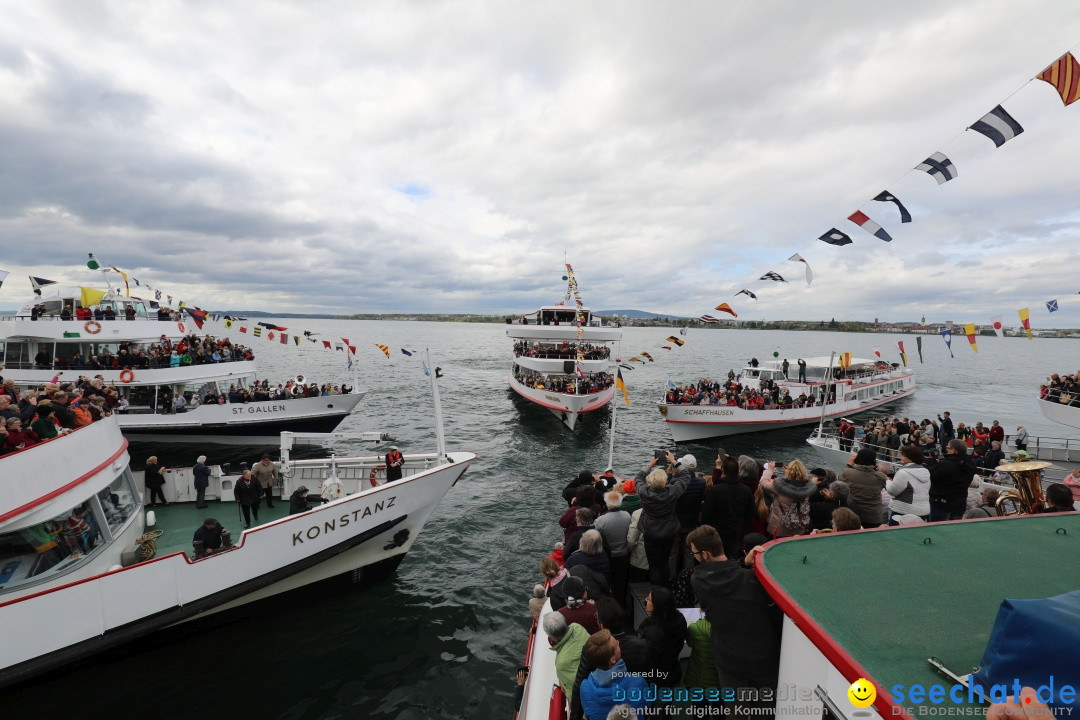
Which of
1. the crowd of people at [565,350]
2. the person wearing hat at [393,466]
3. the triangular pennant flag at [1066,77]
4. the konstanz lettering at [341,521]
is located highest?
the triangular pennant flag at [1066,77]

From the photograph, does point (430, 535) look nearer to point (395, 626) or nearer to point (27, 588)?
point (395, 626)

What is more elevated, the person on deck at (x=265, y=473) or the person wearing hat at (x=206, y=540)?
the person on deck at (x=265, y=473)

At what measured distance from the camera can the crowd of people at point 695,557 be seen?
3727 mm

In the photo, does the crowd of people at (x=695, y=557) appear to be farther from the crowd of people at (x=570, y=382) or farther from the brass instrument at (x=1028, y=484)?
the crowd of people at (x=570, y=382)

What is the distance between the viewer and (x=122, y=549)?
8.30 m

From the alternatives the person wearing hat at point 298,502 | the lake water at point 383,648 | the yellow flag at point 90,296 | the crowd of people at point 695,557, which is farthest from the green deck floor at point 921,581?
the yellow flag at point 90,296

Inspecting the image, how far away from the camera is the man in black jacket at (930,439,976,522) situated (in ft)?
22.5

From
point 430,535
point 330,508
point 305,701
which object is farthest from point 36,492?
point 430,535

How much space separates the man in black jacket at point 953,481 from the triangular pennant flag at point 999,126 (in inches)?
206

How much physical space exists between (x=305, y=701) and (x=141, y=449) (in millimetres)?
19611

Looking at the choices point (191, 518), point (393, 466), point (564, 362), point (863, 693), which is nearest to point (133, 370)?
point (191, 518)

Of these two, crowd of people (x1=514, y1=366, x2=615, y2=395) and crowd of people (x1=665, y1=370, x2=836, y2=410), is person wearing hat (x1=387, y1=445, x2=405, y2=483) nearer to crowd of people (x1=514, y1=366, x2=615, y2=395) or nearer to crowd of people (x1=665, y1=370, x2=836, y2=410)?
crowd of people (x1=665, y1=370, x2=836, y2=410)

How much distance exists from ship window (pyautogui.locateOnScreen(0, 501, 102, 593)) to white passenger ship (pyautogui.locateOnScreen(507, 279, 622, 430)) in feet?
63.6

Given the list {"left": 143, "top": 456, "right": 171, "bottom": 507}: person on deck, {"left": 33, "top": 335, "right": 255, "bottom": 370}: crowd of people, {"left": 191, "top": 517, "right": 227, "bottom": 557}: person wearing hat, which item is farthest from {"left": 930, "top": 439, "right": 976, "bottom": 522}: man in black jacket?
{"left": 33, "top": 335, "right": 255, "bottom": 370}: crowd of people
